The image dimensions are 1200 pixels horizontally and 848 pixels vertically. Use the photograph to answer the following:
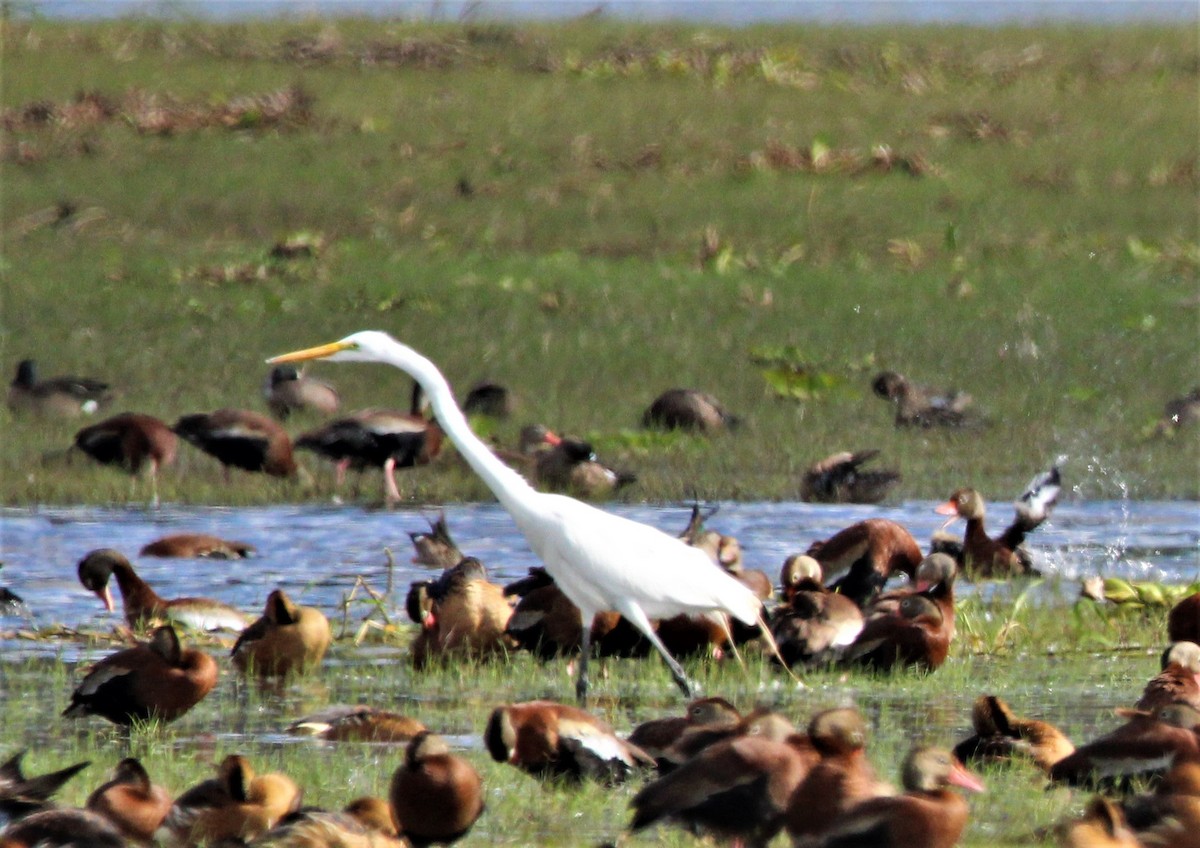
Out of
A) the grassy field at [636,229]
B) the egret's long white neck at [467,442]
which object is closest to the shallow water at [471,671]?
the egret's long white neck at [467,442]

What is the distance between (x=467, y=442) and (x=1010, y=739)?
2.80 metres

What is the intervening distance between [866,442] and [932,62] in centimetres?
2001

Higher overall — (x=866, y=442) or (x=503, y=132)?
(x=503, y=132)

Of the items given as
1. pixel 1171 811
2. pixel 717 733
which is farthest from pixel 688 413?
pixel 1171 811

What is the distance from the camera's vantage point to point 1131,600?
35.3 ft

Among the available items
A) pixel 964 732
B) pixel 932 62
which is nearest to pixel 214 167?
pixel 932 62

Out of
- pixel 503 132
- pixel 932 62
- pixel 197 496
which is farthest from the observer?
pixel 932 62

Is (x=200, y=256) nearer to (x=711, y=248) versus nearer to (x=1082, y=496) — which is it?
(x=711, y=248)

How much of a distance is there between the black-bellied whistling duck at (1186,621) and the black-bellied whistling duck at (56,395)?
34.1ft

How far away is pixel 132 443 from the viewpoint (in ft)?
50.2

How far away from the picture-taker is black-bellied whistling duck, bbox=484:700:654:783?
6.84m

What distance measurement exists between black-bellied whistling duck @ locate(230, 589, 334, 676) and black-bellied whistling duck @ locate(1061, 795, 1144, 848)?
14.3 feet

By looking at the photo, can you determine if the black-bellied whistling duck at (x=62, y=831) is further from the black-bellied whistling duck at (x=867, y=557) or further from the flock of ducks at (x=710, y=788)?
the black-bellied whistling duck at (x=867, y=557)

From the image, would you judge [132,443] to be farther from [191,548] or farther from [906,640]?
[906,640]
